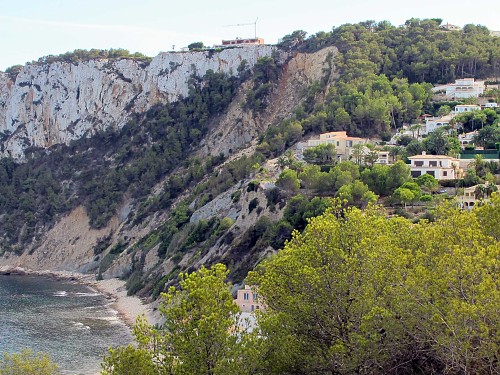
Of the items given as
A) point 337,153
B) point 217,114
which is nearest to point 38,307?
point 337,153

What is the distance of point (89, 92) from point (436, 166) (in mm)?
60337

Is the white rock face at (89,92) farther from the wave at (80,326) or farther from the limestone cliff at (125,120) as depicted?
the wave at (80,326)

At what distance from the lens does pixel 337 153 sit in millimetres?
59812

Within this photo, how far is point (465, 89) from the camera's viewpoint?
71.8 m

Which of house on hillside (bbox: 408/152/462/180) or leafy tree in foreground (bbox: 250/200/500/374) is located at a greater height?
leafy tree in foreground (bbox: 250/200/500/374)

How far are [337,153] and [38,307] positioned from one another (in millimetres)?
27456

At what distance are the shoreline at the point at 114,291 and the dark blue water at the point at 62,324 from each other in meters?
0.77

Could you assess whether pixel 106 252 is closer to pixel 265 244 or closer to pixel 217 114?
pixel 217 114

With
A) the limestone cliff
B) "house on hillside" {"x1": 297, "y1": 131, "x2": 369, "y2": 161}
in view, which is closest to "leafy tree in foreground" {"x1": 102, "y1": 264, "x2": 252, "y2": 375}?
the limestone cliff

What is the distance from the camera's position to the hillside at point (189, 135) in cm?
6166

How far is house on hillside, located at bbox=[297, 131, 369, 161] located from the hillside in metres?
3.38

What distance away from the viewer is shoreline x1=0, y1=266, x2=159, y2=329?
55.1m

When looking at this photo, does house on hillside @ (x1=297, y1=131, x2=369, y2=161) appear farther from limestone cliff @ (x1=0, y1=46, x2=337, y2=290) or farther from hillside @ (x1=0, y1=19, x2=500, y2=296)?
limestone cliff @ (x1=0, y1=46, x2=337, y2=290)

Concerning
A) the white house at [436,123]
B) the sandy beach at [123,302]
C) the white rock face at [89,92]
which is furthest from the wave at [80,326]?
the white rock face at [89,92]
